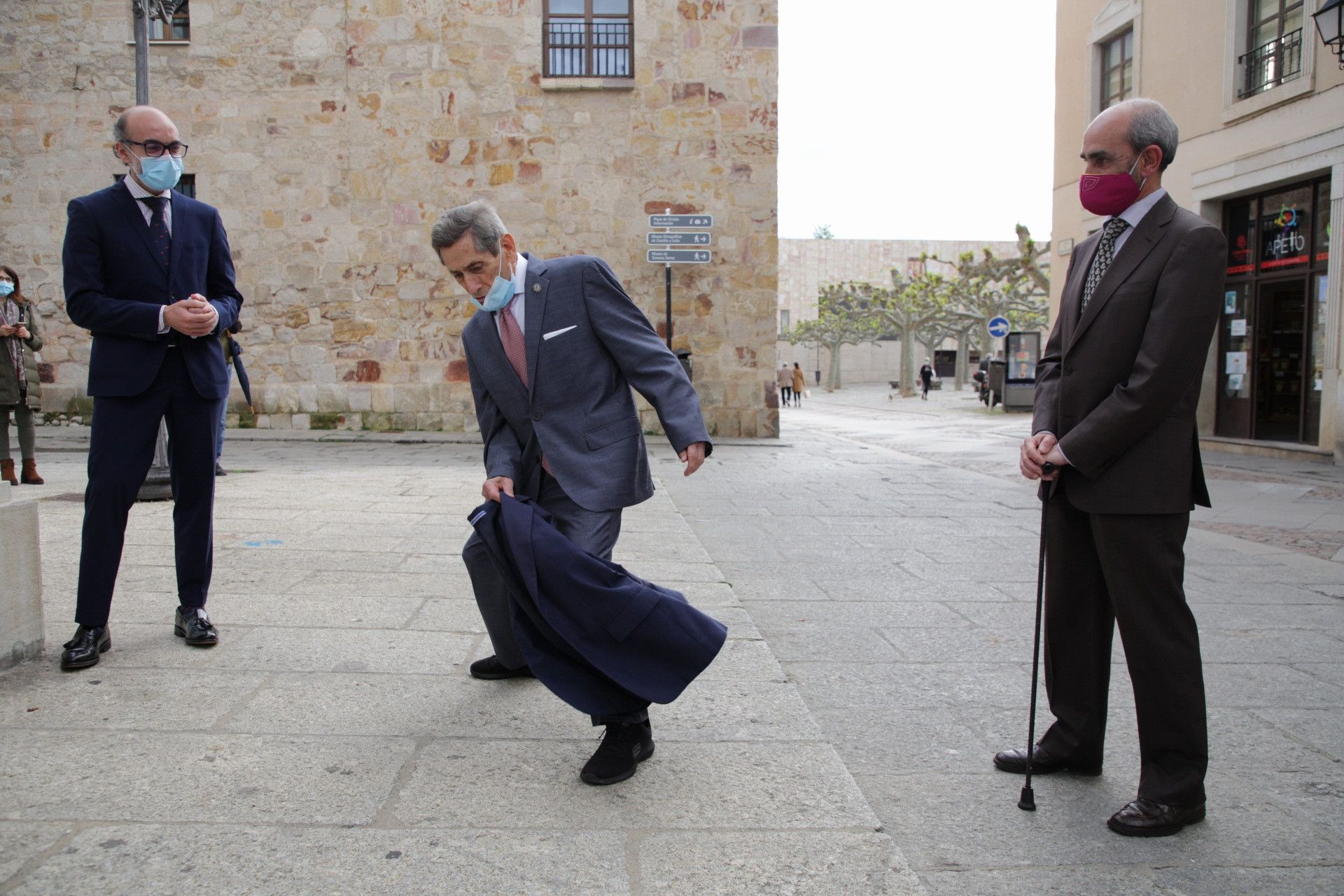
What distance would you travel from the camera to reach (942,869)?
2305mm

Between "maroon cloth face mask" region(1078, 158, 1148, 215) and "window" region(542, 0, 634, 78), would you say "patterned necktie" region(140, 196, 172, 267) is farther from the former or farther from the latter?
"window" region(542, 0, 634, 78)

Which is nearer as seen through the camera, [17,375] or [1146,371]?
[1146,371]

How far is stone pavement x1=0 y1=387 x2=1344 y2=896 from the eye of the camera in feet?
7.29

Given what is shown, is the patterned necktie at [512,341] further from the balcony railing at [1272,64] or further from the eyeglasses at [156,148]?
the balcony railing at [1272,64]

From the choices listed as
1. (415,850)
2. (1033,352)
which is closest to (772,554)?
(415,850)

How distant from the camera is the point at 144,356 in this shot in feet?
11.6

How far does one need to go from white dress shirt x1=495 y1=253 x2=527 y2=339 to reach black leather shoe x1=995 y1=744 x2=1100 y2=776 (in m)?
1.81

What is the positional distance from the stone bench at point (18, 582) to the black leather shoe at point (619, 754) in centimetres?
202

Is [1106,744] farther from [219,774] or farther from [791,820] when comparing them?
[219,774]

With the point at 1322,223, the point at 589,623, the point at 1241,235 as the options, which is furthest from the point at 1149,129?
the point at 1241,235

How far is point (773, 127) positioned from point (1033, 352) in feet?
50.9

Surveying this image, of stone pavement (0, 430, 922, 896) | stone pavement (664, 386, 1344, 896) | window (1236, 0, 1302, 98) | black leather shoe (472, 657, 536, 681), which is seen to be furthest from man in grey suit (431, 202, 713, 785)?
window (1236, 0, 1302, 98)

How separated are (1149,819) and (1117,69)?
56.2 ft

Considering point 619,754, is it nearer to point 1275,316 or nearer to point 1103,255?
point 1103,255
